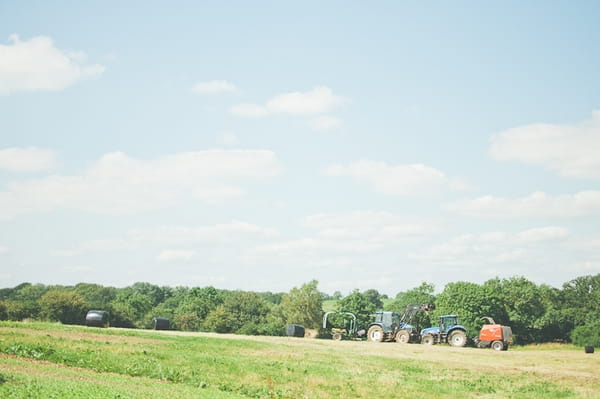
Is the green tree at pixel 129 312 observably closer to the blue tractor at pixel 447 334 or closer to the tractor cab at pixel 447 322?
the blue tractor at pixel 447 334

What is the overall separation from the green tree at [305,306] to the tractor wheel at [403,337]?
3379 cm

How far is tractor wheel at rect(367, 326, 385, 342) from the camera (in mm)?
52000

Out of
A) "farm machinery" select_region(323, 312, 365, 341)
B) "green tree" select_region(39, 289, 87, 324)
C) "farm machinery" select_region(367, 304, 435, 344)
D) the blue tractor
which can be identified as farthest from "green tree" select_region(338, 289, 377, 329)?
"green tree" select_region(39, 289, 87, 324)

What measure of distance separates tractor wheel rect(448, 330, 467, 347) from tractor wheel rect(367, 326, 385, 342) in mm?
6550

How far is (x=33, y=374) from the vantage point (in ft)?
64.6

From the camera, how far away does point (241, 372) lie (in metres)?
24.9

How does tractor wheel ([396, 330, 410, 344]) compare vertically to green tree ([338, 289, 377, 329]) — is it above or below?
below

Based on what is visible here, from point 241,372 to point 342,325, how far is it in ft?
163

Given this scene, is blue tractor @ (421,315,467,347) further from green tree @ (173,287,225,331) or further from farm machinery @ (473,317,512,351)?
green tree @ (173,287,225,331)

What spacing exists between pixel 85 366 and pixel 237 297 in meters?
64.7

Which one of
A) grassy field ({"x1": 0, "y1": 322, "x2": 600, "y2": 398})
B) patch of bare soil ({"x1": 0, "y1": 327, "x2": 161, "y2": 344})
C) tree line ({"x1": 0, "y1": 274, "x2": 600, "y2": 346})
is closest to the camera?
grassy field ({"x1": 0, "y1": 322, "x2": 600, "y2": 398})

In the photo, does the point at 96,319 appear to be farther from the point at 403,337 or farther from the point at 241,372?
the point at 403,337

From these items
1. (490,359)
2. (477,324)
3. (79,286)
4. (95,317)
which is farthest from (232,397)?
(79,286)

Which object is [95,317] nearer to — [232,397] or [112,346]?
[112,346]
